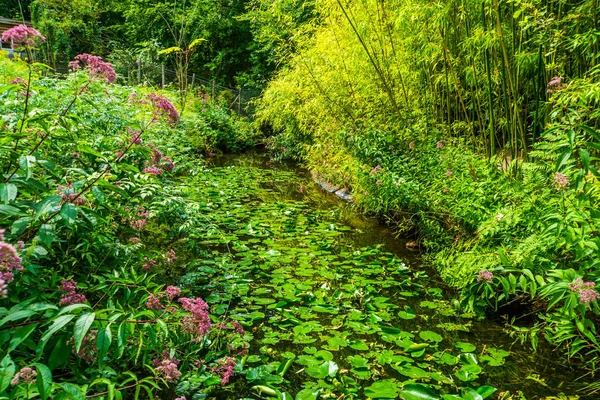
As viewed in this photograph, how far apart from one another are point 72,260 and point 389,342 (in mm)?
1718

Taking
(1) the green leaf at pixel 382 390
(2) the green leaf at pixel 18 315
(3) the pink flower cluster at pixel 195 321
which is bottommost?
(1) the green leaf at pixel 382 390

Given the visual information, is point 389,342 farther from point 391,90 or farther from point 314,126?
point 314,126

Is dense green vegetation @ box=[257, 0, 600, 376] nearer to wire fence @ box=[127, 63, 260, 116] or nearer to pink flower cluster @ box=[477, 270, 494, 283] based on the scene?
pink flower cluster @ box=[477, 270, 494, 283]

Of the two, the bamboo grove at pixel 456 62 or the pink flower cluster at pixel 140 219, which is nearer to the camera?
the pink flower cluster at pixel 140 219

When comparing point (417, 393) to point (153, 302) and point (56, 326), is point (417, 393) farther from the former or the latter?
point (56, 326)

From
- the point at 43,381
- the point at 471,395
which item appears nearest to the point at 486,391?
the point at 471,395

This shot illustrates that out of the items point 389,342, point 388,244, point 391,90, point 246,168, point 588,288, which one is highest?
point 391,90

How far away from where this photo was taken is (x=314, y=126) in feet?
23.0

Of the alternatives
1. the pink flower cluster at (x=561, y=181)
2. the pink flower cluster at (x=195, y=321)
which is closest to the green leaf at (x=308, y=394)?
the pink flower cluster at (x=195, y=321)

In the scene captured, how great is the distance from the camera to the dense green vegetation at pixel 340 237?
4.99ft

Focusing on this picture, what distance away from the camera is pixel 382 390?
1.91m

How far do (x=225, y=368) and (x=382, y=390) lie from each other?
74cm

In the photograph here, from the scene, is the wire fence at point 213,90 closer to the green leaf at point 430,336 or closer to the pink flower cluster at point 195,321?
the green leaf at point 430,336

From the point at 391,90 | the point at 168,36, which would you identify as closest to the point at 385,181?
the point at 391,90
